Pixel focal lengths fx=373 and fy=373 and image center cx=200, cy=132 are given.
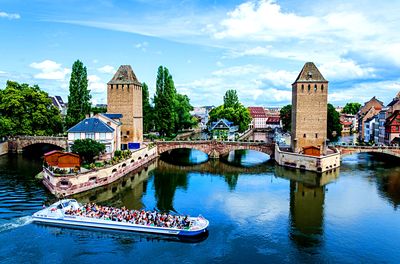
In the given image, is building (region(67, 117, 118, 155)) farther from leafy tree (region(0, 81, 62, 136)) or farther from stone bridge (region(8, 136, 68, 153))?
stone bridge (region(8, 136, 68, 153))

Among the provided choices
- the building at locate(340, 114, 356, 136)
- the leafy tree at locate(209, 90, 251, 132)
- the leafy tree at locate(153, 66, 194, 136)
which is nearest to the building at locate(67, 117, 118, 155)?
the leafy tree at locate(153, 66, 194, 136)

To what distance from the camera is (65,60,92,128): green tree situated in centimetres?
6750

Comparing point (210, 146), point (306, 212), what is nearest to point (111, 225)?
point (306, 212)

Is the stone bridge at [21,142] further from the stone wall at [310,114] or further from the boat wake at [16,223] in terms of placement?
the stone wall at [310,114]

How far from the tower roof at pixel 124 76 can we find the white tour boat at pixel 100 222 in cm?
3297

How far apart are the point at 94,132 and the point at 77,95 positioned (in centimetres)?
2045

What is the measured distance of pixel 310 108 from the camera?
56906 millimetres

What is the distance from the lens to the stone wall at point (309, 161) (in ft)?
169

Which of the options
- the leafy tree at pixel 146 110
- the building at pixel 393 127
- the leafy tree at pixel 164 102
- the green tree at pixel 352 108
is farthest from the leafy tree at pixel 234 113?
the green tree at pixel 352 108

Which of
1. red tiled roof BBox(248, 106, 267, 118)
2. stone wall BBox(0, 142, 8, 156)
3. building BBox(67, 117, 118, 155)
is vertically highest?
red tiled roof BBox(248, 106, 267, 118)

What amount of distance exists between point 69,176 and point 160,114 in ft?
121

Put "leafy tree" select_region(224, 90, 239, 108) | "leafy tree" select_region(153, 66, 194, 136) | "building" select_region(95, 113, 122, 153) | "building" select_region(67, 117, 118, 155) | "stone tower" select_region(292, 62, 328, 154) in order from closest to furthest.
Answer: "building" select_region(67, 117, 118, 155) < "building" select_region(95, 113, 122, 153) < "stone tower" select_region(292, 62, 328, 154) < "leafy tree" select_region(153, 66, 194, 136) < "leafy tree" select_region(224, 90, 239, 108)

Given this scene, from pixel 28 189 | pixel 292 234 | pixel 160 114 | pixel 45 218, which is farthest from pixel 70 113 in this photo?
pixel 292 234

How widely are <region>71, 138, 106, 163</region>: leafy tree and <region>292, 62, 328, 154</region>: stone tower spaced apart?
29485 mm
